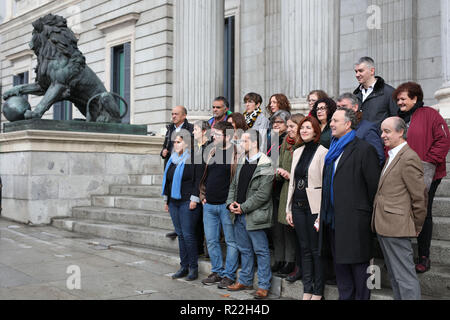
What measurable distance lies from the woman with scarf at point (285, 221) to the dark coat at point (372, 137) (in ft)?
2.35

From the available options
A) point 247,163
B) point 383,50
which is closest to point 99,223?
point 247,163

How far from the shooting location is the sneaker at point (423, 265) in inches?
200

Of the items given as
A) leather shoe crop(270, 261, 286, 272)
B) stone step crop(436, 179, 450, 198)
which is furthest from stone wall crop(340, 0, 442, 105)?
leather shoe crop(270, 261, 286, 272)

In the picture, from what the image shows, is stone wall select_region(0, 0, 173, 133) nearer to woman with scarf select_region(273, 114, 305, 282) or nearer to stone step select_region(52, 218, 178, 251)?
stone step select_region(52, 218, 178, 251)

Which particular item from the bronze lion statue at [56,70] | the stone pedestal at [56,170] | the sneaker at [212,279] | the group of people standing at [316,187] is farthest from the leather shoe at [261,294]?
the bronze lion statue at [56,70]

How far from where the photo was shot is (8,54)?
89.9 feet

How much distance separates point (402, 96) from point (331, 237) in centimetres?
170

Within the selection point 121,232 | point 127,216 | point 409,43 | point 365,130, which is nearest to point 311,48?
point 409,43

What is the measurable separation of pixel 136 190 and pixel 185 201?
4.94m

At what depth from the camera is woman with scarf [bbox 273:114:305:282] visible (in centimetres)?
573

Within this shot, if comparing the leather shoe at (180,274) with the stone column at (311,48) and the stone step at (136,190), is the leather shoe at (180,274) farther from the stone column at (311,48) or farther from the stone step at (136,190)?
the stone column at (311,48)

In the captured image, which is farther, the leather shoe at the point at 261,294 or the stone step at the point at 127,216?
the stone step at the point at 127,216

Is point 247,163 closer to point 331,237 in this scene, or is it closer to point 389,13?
point 331,237

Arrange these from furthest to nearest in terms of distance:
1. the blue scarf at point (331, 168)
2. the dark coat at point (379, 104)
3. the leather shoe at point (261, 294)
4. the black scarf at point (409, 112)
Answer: the dark coat at point (379, 104) → the leather shoe at point (261, 294) → the black scarf at point (409, 112) → the blue scarf at point (331, 168)
